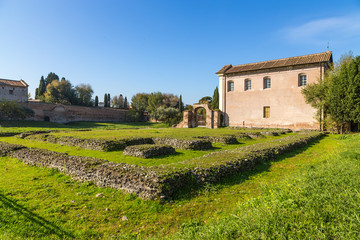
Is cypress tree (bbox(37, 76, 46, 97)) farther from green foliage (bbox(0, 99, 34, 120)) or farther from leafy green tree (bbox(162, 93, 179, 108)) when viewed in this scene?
leafy green tree (bbox(162, 93, 179, 108))

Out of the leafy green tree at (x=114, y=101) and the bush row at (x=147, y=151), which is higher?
the leafy green tree at (x=114, y=101)

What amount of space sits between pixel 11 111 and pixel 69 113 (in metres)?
11.4

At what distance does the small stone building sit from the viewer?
38812mm

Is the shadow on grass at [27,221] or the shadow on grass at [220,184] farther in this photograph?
the shadow on grass at [220,184]

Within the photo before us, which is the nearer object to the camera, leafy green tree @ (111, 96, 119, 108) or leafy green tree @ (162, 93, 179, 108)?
leafy green tree @ (162, 93, 179, 108)

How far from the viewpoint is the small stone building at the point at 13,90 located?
38812mm

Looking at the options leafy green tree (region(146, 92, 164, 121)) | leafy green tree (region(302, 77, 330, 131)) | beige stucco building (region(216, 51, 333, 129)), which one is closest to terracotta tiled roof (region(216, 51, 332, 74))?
beige stucco building (region(216, 51, 333, 129))

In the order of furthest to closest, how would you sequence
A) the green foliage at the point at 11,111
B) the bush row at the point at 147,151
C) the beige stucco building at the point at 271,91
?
the green foliage at the point at 11,111
the beige stucco building at the point at 271,91
the bush row at the point at 147,151

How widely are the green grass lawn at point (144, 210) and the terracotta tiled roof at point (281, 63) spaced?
25.4 meters

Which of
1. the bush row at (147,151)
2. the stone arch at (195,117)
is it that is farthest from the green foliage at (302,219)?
the stone arch at (195,117)

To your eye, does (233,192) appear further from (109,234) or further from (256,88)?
(256,88)

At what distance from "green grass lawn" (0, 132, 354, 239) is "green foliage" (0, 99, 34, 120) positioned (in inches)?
1309

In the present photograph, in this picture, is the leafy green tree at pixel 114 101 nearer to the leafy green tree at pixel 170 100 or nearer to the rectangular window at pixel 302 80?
the leafy green tree at pixel 170 100

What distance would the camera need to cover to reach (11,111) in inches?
1257
